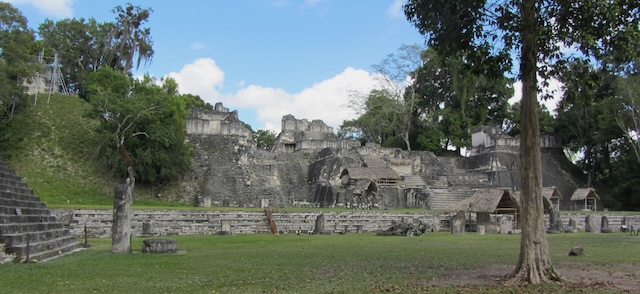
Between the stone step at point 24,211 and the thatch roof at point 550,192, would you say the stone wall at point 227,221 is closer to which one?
the thatch roof at point 550,192

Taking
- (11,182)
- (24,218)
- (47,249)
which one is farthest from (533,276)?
(11,182)

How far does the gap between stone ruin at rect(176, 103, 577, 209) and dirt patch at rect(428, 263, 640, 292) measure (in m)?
23.1

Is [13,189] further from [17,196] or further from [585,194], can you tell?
[585,194]

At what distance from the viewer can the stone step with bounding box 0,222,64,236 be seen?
1075cm

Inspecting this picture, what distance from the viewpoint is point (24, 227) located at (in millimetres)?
11633

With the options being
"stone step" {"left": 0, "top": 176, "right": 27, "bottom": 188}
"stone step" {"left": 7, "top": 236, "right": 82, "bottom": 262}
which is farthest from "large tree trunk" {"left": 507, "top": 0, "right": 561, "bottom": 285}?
"stone step" {"left": 0, "top": 176, "right": 27, "bottom": 188}

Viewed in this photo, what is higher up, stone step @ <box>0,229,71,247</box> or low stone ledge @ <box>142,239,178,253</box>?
stone step @ <box>0,229,71,247</box>

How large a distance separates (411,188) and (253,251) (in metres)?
24.9

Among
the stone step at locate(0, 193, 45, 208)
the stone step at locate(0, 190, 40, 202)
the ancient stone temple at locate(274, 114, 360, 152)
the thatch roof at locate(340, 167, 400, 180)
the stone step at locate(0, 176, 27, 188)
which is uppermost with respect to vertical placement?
the ancient stone temple at locate(274, 114, 360, 152)

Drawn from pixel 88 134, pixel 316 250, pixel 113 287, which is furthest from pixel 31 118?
pixel 113 287

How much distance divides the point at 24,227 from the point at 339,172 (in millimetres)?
28796

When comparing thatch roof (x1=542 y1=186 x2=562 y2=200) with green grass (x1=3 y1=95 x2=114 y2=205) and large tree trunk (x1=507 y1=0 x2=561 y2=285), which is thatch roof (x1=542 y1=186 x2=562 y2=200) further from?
green grass (x1=3 y1=95 x2=114 y2=205)

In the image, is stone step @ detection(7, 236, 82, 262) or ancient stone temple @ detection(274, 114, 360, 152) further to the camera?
ancient stone temple @ detection(274, 114, 360, 152)

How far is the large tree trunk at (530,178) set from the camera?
8.61 metres
